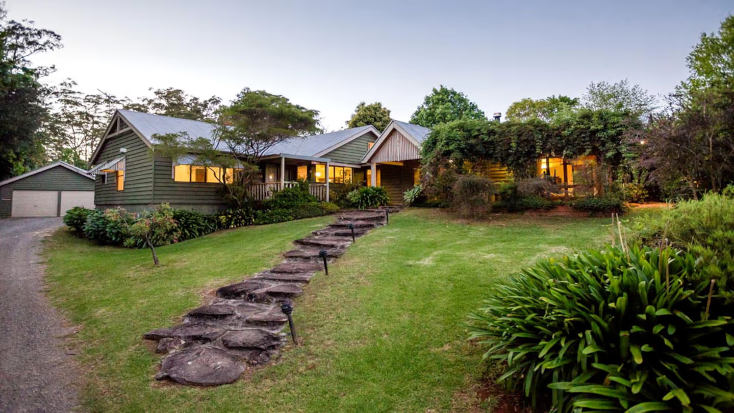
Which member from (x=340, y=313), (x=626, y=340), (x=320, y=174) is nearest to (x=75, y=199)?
(x=320, y=174)

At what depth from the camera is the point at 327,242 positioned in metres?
9.38

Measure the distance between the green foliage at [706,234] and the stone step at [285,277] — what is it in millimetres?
5183

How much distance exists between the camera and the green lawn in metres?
3.25

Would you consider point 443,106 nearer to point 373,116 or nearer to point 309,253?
point 373,116

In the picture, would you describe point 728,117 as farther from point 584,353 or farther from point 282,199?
point 282,199

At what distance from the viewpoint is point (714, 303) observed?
240cm

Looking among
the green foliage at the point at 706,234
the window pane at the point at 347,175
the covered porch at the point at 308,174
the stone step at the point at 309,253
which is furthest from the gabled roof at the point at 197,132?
the green foliage at the point at 706,234

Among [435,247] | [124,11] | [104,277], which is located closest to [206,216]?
[104,277]

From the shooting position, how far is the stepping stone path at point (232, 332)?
12.4ft

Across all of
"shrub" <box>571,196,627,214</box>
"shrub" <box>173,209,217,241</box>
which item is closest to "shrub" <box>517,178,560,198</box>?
"shrub" <box>571,196,627,214</box>

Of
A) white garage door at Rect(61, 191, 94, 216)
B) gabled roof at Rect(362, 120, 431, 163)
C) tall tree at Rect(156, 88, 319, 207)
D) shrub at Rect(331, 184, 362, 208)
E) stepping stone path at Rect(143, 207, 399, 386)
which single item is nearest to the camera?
stepping stone path at Rect(143, 207, 399, 386)

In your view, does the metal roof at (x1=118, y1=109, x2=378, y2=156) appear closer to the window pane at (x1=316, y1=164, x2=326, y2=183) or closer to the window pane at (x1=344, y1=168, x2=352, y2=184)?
the window pane at (x1=316, y1=164, x2=326, y2=183)

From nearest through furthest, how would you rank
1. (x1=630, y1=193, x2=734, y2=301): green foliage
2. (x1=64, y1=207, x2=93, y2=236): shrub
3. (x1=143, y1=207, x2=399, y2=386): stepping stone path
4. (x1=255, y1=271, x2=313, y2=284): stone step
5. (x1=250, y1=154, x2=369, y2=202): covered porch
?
1. (x1=630, y1=193, x2=734, y2=301): green foliage
2. (x1=143, y1=207, x2=399, y2=386): stepping stone path
3. (x1=255, y1=271, x2=313, y2=284): stone step
4. (x1=64, y1=207, x2=93, y2=236): shrub
5. (x1=250, y1=154, x2=369, y2=202): covered porch

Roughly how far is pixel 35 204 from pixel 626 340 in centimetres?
3436
